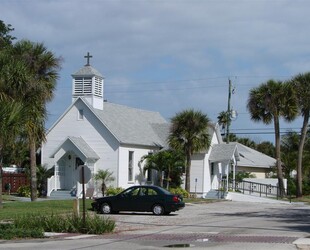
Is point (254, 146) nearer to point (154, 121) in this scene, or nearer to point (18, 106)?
point (154, 121)

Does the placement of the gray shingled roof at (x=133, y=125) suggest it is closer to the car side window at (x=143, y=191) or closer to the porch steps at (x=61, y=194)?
the porch steps at (x=61, y=194)

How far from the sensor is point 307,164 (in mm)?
60781

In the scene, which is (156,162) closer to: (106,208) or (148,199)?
(106,208)

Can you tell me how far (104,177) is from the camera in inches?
1730

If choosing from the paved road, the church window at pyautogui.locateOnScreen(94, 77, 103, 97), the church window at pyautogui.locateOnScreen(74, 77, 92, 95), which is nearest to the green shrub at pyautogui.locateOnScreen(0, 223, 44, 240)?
the paved road

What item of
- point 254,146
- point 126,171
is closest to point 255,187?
point 126,171

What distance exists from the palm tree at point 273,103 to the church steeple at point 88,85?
13.6 metres

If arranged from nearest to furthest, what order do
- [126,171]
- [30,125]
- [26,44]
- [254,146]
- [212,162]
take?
[30,125] → [26,44] → [126,171] → [212,162] → [254,146]

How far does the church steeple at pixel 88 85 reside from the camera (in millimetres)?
46344

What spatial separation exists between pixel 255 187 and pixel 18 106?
34842mm

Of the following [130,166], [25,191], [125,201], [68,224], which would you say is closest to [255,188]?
[130,166]

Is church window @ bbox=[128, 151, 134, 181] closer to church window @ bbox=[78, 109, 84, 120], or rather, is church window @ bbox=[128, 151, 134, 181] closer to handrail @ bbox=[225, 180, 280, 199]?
church window @ bbox=[78, 109, 84, 120]

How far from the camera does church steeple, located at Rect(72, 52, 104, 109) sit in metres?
46.3

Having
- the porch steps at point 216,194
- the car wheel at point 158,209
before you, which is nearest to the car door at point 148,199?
the car wheel at point 158,209
